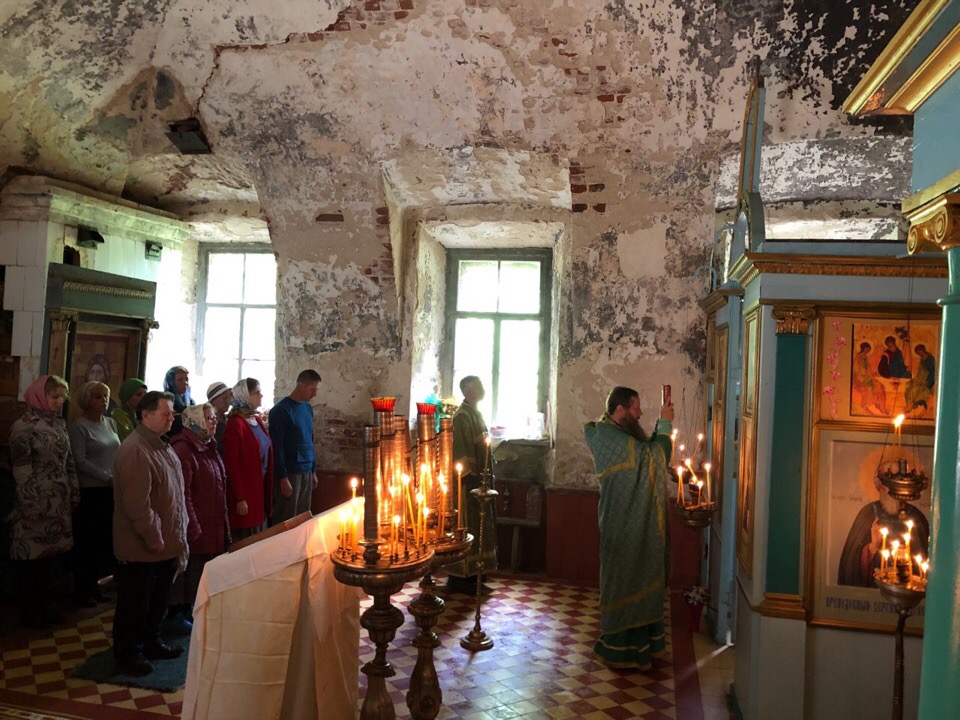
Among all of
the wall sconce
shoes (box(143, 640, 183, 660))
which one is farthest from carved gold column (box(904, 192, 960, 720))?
the wall sconce

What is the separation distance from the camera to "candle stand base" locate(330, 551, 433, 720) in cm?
316

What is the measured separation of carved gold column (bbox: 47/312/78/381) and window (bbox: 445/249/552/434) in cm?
381

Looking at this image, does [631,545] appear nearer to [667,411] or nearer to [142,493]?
[667,411]

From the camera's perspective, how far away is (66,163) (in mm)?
7336

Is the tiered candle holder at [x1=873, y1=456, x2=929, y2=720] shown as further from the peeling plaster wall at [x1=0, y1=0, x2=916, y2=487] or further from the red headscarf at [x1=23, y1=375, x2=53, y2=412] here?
the red headscarf at [x1=23, y1=375, x2=53, y2=412]

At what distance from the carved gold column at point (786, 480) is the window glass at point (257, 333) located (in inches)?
271

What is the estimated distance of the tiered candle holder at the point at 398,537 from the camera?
10.6ft

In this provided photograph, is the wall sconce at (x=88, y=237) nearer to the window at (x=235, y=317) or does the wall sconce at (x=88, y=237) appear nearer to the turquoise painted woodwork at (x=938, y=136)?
the window at (x=235, y=317)

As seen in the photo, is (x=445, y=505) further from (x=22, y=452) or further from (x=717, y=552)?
(x=22, y=452)

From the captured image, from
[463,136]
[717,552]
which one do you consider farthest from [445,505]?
[463,136]

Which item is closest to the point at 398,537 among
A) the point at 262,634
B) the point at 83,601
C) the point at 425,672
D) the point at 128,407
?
the point at 262,634

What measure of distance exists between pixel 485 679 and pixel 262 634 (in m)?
2.12

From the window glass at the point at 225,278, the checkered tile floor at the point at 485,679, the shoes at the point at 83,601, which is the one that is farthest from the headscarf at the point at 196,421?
the window glass at the point at 225,278

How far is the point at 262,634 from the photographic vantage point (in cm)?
329
